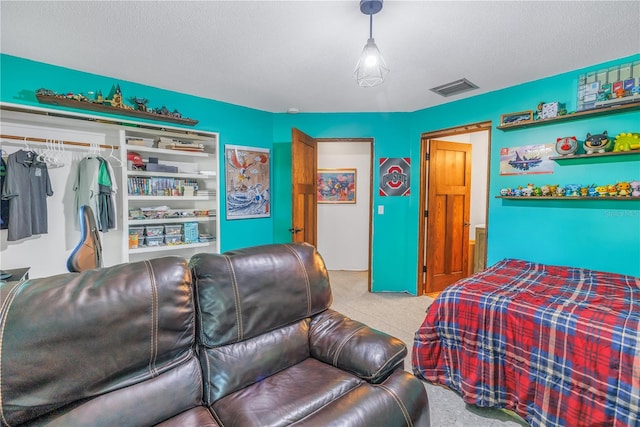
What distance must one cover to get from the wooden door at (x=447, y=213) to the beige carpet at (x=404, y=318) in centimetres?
55

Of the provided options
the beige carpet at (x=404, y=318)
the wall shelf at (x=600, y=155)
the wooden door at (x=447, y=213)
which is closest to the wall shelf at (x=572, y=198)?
the wall shelf at (x=600, y=155)

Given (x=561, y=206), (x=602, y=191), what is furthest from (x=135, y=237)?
(x=602, y=191)

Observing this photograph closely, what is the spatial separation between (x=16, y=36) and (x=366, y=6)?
2355 mm

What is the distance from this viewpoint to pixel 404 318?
3.21 meters

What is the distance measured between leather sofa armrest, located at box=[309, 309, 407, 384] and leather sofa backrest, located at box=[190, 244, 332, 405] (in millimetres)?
75

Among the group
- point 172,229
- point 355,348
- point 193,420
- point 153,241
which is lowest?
point 193,420

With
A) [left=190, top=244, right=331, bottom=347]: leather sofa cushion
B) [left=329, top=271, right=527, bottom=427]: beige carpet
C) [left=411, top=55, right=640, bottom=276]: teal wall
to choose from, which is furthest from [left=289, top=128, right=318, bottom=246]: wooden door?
[left=411, top=55, right=640, bottom=276]: teal wall

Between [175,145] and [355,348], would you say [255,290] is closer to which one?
[355,348]

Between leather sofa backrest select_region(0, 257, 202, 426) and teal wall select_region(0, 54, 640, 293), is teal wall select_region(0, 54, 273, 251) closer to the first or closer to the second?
teal wall select_region(0, 54, 640, 293)

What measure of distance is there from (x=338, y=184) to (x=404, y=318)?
8.67ft

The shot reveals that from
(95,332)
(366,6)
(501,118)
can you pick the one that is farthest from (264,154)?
(95,332)

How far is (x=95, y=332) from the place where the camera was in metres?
1.10

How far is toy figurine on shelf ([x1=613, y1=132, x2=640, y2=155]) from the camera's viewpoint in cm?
221

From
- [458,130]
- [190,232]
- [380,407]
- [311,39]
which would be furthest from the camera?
[458,130]
